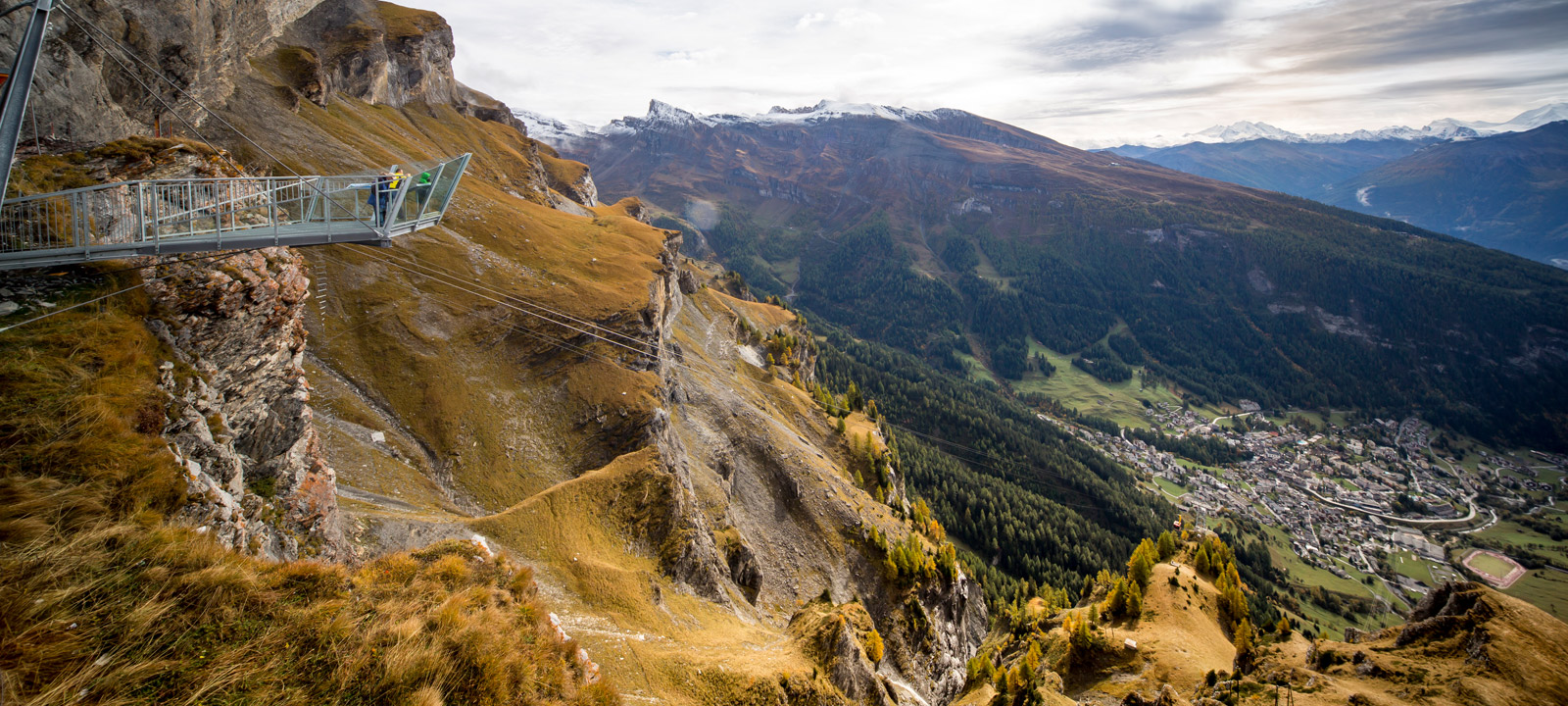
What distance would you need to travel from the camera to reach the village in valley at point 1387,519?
447 ft

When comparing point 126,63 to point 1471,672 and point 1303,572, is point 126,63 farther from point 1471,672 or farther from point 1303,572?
point 1303,572

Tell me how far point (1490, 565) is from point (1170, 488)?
68895 millimetres

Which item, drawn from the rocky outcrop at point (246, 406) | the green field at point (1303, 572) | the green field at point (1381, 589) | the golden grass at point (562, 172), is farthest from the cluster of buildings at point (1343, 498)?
the rocky outcrop at point (246, 406)

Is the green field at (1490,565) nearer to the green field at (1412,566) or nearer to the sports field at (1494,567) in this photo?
the sports field at (1494,567)

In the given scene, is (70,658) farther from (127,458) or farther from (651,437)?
(651,437)

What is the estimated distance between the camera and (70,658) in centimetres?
815

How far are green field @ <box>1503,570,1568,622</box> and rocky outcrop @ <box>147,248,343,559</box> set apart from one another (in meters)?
218

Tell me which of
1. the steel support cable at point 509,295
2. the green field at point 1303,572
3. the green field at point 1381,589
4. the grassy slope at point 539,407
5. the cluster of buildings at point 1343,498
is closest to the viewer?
the grassy slope at point 539,407

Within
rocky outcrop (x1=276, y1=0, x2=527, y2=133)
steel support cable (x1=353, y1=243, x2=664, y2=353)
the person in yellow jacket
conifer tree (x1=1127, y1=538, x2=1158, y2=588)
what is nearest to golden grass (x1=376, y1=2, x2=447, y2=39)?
rocky outcrop (x1=276, y1=0, x2=527, y2=133)

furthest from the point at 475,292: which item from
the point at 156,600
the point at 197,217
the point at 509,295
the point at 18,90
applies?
the point at 156,600

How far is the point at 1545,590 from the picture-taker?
13362 centimetres

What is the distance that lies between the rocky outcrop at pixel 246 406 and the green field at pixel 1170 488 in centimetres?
20715

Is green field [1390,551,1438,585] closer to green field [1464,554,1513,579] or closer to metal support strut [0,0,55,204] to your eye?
green field [1464,554,1513,579]

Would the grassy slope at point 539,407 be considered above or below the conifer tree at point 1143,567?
above
